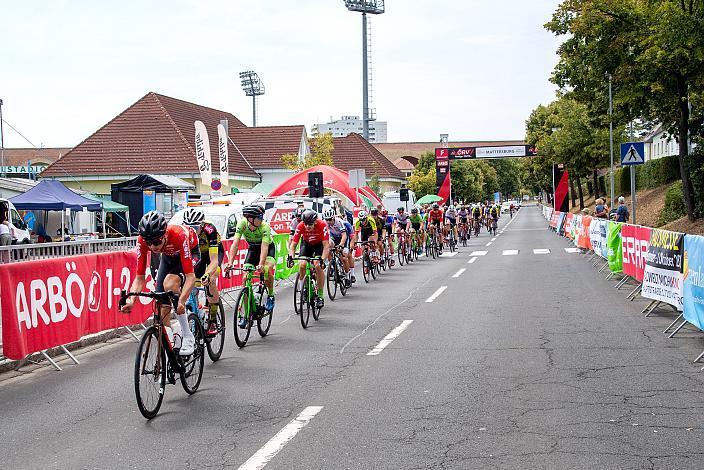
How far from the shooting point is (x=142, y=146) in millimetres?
49125

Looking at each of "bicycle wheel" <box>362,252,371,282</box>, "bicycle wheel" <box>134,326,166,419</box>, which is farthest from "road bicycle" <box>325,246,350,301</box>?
"bicycle wheel" <box>134,326,166,419</box>

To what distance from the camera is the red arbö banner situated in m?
9.52

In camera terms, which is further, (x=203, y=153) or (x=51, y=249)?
(x=203, y=153)

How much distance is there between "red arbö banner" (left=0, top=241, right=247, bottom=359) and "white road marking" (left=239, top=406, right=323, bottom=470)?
13.0ft

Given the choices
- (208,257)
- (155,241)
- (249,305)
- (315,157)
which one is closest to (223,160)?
(249,305)

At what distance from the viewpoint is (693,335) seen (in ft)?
37.4

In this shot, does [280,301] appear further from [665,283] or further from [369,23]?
[369,23]

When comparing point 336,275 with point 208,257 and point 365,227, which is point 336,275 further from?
point 208,257

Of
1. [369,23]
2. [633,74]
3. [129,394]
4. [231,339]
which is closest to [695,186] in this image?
[633,74]

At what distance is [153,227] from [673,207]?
32.9 meters

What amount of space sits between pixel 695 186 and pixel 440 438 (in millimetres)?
29207

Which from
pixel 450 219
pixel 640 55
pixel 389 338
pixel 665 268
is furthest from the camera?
pixel 450 219

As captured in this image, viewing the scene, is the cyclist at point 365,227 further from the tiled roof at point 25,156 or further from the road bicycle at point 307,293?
the tiled roof at point 25,156

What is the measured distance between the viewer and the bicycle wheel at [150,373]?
715 cm
